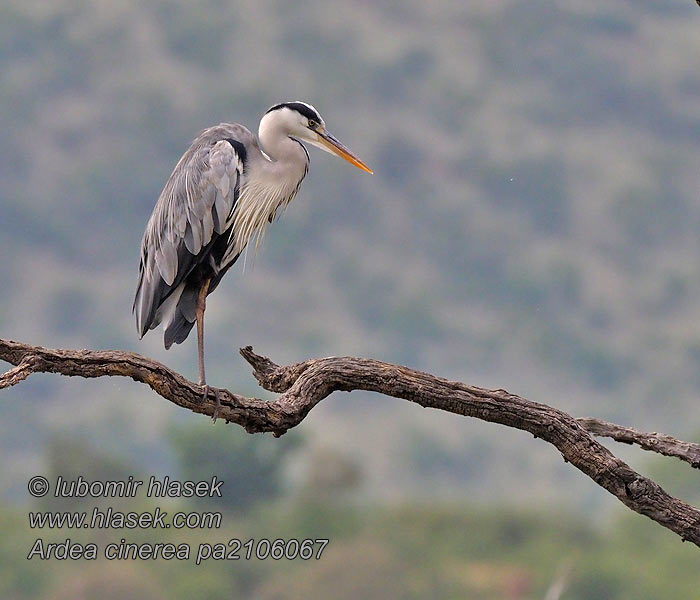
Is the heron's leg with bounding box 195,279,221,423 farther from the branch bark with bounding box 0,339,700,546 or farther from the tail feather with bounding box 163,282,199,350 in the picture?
the branch bark with bounding box 0,339,700,546

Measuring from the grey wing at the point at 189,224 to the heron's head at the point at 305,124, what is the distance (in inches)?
9.6

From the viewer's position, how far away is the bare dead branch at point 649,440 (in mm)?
4113

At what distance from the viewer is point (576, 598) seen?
34531 millimetres

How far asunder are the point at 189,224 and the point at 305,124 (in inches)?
26.5

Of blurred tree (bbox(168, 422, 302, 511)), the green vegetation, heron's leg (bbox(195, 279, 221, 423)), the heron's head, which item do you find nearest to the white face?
the heron's head

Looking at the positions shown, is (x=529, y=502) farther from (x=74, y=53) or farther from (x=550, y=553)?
(x=74, y=53)

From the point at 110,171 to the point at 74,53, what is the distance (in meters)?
10.7

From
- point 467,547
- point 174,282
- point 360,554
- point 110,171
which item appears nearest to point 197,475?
point 360,554

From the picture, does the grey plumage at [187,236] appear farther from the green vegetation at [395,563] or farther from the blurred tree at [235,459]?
the green vegetation at [395,563]

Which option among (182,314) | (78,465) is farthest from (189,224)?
(78,465)

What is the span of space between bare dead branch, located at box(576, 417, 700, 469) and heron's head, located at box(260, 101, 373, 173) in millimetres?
1688

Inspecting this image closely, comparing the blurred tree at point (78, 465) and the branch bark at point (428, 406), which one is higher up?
the blurred tree at point (78, 465)

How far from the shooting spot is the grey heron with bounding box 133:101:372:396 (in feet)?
16.7

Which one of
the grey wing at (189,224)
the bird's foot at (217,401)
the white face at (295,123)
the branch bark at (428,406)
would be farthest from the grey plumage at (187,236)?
the bird's foot at (217,401)
